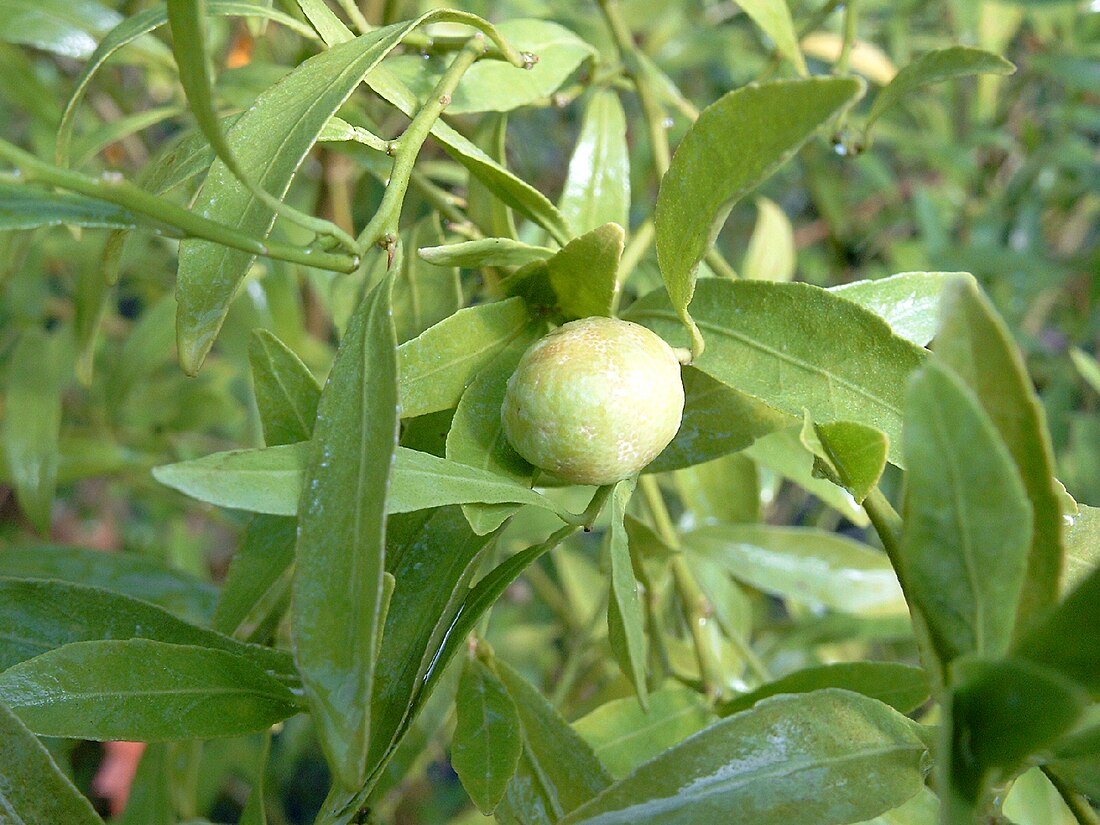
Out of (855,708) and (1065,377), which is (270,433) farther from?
(1065,377)

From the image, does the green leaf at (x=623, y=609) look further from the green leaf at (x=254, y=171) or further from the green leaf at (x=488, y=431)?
the green leaf at (x=254, y=171)

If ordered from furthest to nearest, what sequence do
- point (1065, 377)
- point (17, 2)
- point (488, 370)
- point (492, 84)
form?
1. point (1065, 377)
2. point (17, 2)
3. point (492, 84)
4. point (488, 370)

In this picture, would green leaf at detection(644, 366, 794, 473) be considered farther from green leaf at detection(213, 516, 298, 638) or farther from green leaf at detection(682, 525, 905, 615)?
green leaf at detection(682, 525, 905, 615)

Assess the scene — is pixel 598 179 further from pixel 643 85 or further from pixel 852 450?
pixel 852 450

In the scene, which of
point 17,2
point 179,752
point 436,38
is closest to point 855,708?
point 436,38

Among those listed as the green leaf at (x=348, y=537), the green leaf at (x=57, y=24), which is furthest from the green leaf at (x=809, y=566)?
the green leaf at (x=57, y=24)
